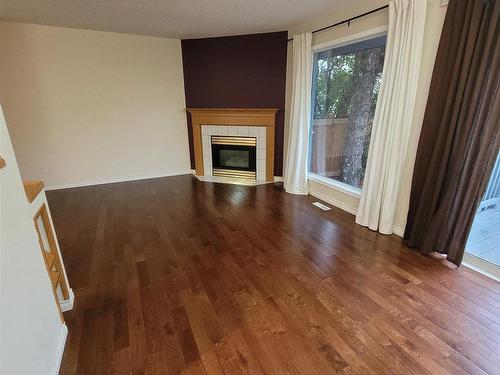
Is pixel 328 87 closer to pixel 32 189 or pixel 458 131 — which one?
pixel 458 131

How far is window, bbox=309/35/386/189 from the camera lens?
3.01 metres

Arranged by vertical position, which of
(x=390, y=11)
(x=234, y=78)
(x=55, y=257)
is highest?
(x=390, y=11)

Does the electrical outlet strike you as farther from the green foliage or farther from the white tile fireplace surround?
the green foliage

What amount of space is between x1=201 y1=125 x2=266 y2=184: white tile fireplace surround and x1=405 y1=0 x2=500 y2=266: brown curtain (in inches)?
102

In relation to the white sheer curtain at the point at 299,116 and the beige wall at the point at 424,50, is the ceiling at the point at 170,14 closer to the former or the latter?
the beige wall at the point at 424,50

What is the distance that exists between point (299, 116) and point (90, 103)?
331 centimetres

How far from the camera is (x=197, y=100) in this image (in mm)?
4715

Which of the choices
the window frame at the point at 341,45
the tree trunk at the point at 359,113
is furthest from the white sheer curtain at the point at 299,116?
the tree trunk at the point at 359,113

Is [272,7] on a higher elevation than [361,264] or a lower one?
higher

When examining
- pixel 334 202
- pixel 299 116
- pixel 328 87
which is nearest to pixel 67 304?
pixel 334 202

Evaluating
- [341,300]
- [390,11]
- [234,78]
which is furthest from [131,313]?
[234,78]

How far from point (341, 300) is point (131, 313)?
4.74 feet

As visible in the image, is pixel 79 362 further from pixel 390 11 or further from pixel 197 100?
pixel 197 100

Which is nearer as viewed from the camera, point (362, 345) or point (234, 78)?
point (362, 345)
